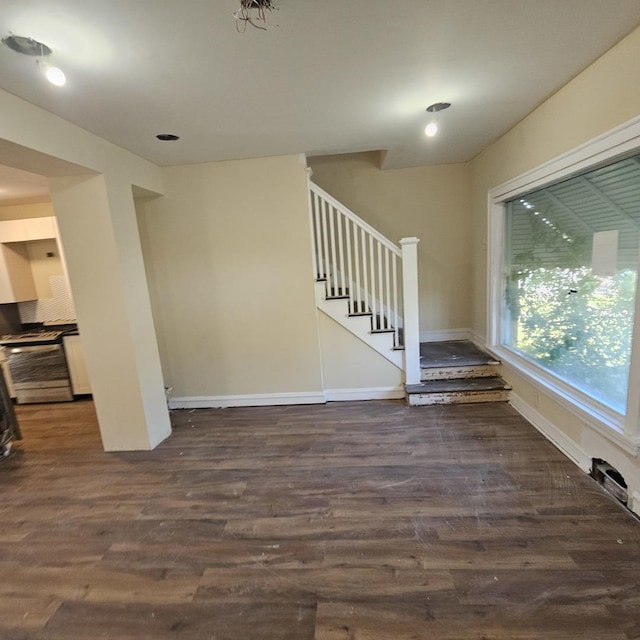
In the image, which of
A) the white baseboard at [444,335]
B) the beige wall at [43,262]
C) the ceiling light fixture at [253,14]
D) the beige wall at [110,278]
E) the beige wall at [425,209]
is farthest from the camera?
the white baseboard at [444,335]

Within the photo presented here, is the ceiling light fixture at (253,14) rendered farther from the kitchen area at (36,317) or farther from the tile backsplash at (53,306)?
the tile backsplash at (53,306)

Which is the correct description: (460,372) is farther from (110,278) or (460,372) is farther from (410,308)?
(110,278)

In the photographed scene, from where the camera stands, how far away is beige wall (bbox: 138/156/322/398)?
3309 mm

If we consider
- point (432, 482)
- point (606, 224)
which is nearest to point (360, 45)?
point (606, 224)

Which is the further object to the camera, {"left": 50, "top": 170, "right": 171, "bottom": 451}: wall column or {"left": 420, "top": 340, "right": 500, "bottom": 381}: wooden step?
{"left": 420, "top": 340, "right": 500, "bottom": 381}: wooden step

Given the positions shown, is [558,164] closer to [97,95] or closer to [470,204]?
[470,204]

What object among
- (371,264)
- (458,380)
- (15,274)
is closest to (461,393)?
(458,380)

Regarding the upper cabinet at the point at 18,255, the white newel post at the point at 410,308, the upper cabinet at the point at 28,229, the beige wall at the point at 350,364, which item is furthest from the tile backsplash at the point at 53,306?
the white newel post at the point at 410,308

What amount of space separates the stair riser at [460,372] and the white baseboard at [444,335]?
3.04 feet

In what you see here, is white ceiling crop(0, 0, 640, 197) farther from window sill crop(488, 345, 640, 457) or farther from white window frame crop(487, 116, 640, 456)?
window sill crop(488, 345, 640, 457)

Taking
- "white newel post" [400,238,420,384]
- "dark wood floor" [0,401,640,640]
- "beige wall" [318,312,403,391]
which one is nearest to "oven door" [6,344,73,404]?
"dark wood floor" [0,401,640,640]

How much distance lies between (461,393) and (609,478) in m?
1.37

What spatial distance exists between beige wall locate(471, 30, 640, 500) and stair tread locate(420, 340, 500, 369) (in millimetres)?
341

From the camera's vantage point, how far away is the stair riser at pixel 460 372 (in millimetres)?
3477
